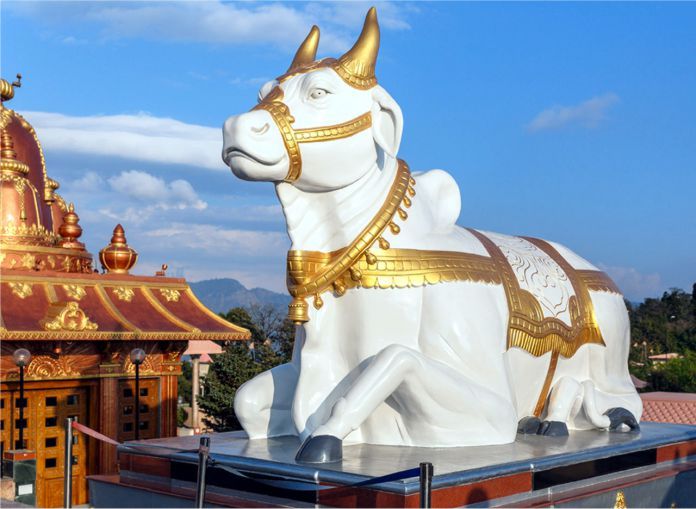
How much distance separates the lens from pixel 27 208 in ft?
39.4

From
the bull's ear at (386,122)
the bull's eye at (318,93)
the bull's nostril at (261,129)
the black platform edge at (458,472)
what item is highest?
the bull's eye at (318,93)

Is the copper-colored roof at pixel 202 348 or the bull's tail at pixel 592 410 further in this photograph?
the copper-colored roof at pixel 202 348

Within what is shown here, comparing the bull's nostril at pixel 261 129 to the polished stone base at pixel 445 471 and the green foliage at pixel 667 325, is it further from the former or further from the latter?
the green foliage at pixel 667 325

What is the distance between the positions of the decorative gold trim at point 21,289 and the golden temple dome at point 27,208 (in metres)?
0.60

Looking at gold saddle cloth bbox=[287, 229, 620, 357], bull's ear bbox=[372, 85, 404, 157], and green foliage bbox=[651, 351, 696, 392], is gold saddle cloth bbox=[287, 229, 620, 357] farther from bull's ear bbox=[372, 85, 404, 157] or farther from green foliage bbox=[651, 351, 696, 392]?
green foliage bbox=[651, 351, 696, 392]

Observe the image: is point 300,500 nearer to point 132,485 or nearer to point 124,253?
point 132,485

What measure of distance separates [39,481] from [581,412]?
7899 millimetres

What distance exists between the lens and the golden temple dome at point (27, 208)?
38.2ft

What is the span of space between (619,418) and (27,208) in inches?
359

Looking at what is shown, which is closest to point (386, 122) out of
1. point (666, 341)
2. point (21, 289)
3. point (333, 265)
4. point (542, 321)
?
point (333, 265)

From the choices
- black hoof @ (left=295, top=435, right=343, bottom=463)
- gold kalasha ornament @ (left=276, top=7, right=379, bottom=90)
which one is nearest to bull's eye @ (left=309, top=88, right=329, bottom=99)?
gold kalasha ornament @ (left=276, top=7, right=379, bottom=90)

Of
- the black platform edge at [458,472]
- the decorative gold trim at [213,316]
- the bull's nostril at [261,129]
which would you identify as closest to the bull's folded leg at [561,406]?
the black platform edge at [458,472]

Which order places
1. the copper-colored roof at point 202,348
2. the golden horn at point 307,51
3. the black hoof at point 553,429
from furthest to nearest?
the copper-colored roof at point 202,348
the black hoof at point 553,429
the golden horn at point 307,51

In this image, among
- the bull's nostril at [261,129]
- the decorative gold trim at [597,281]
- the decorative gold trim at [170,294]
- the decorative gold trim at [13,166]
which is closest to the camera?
the bull's nostril at [261,129]
